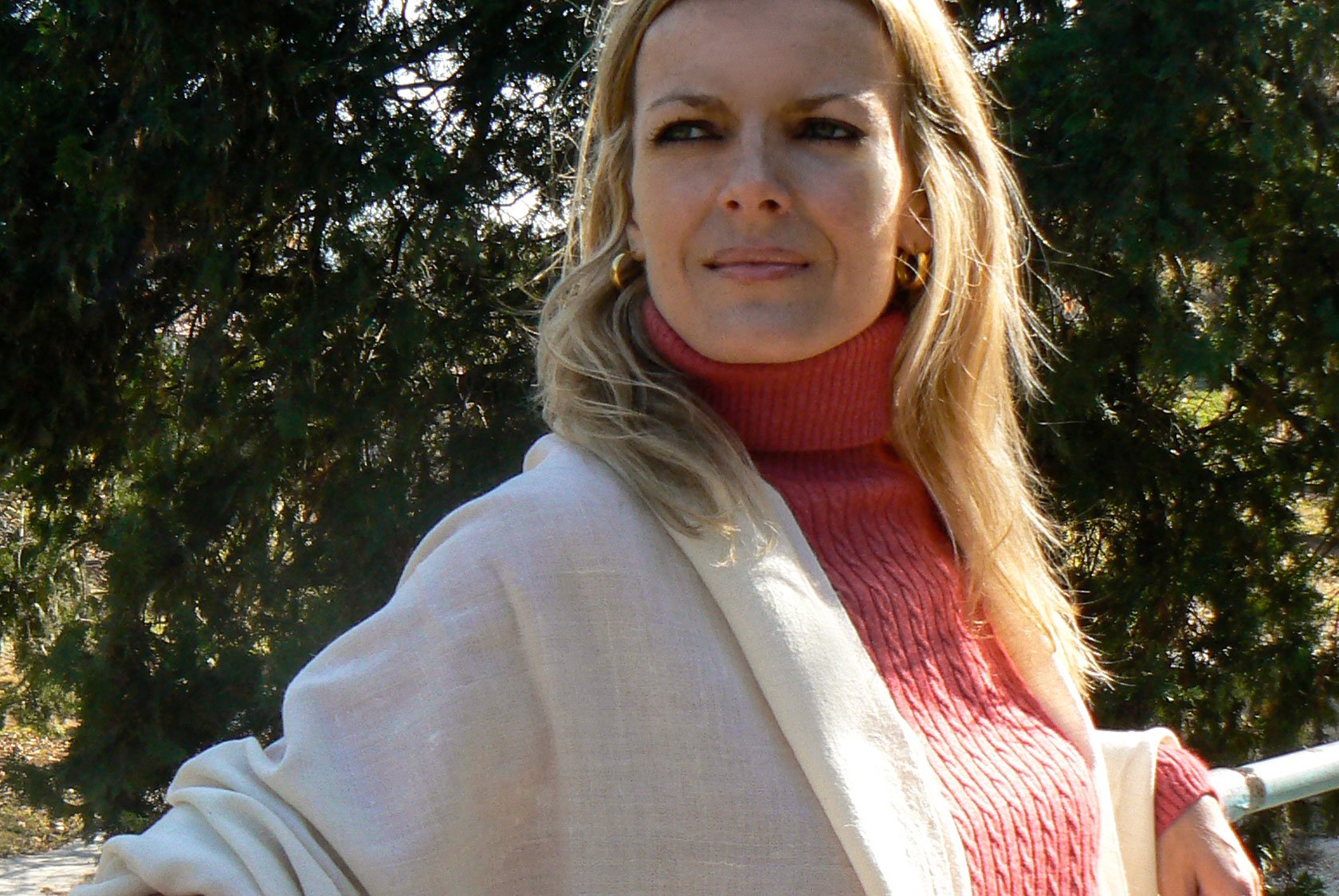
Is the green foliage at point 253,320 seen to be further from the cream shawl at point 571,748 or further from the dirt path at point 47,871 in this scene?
the cream shawl at point 571,748

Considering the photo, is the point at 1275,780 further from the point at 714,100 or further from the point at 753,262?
the point at 714,100

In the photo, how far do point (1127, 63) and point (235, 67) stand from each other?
199cm

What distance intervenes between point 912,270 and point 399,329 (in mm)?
2078

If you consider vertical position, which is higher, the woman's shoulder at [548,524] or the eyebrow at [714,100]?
the eyebrow at [714,100]

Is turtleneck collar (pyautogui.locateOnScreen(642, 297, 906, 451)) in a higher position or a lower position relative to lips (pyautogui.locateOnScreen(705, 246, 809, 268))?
lower

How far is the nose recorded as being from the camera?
4.50 ft

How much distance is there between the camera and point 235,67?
3320 mm

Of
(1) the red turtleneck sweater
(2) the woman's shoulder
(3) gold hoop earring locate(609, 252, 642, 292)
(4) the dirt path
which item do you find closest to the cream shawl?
(2) the woman's shoulder

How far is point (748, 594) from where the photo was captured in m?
1.22

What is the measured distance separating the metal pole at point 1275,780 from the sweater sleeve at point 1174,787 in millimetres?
42

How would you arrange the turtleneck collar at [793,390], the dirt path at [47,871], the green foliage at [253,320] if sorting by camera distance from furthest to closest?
1. the dirt path at [47,871]
2. the green foliage at [253,320]
3. the turtleneck collar at [793,390]

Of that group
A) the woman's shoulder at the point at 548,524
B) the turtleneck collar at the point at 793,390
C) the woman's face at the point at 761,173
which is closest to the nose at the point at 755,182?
the woman's face at the point at 761,173

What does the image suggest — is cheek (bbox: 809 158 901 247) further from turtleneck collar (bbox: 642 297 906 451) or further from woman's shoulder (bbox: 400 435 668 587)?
woman's shoulder (bbox: 400 435 668 587)

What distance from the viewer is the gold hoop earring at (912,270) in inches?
61.9
